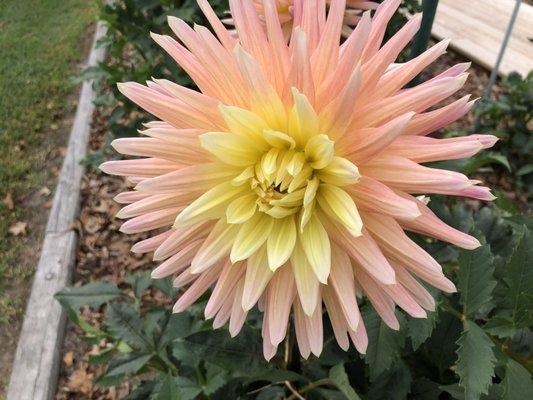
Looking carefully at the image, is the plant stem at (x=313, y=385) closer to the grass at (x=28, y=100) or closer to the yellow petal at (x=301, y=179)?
the yellow petal at (x=301, y=179)

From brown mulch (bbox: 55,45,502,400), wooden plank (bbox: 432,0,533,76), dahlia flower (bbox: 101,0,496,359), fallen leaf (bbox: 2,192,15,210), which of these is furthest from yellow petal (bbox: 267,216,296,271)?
wooden plank (bbox: 432,0,533,76)

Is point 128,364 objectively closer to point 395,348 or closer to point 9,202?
point 395,348

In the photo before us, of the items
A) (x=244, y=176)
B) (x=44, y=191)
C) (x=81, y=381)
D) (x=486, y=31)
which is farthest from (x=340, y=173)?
(x=486, y=31)

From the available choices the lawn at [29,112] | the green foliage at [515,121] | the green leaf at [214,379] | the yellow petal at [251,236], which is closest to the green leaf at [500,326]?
the yellow petal at [251,236]

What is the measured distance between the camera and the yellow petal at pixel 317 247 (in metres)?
0.78

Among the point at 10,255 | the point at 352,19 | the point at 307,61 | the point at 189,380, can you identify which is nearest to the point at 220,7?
the point at 352,19

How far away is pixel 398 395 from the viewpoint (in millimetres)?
1313

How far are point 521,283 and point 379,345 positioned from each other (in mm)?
316

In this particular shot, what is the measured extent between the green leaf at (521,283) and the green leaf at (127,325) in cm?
109

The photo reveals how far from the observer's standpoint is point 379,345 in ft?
3.96

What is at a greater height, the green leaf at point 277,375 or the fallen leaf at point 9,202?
the green leaf at point 277,375

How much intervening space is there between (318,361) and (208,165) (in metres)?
0.75

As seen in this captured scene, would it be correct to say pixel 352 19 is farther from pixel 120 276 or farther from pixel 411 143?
pixel 120 276

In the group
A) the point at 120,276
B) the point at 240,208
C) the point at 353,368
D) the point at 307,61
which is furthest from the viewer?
the point at 120,276
